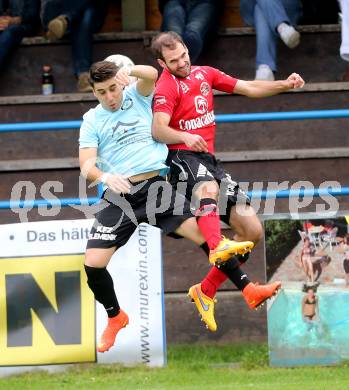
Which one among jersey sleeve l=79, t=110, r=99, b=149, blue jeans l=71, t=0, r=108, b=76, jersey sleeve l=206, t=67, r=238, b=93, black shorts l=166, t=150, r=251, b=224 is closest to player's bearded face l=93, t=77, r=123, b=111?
jersey sleeve l=79, t=110, r=99, b=149

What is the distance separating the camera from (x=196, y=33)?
1098 cm

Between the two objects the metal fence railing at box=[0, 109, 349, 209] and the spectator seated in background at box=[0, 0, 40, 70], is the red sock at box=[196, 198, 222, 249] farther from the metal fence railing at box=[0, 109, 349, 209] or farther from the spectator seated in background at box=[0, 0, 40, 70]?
the spectator seated in background at box=[0, 0, 40, 70]

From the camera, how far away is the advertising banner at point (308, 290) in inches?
354

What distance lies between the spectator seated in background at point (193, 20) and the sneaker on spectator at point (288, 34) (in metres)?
0.71

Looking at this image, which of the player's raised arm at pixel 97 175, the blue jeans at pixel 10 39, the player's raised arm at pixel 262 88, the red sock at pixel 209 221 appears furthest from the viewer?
the blue jeans at pixel 10 39

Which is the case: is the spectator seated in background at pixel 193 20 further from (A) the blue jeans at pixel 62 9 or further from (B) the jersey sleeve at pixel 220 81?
(B) the jersey sleeve at pixel 220 81

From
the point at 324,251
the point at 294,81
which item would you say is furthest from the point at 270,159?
the point at 294,81

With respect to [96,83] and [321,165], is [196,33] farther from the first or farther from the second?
[96,83]

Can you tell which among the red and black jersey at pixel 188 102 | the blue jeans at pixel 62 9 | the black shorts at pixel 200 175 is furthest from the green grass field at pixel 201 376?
the blue jeans at pixel 62 9

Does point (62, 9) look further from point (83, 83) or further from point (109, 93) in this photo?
point (109, 93)

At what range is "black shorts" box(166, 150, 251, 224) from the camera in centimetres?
833

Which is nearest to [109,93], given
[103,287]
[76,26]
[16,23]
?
[103,287]

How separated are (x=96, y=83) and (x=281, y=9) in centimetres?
318

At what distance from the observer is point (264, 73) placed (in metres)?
10.7
